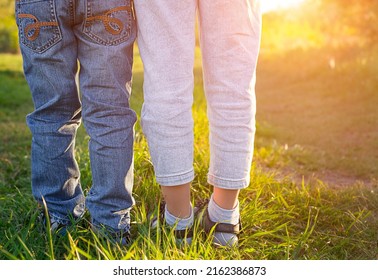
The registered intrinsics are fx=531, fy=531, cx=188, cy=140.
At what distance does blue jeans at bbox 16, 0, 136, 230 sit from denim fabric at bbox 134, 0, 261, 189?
8cm

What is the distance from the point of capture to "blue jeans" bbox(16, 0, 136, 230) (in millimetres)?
1655

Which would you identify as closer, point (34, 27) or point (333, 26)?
point (34, 27)

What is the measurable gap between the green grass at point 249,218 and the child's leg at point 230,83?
26 cm

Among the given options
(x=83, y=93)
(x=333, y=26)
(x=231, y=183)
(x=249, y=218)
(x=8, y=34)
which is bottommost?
(x=8, y=34)

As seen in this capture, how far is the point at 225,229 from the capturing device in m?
1.93

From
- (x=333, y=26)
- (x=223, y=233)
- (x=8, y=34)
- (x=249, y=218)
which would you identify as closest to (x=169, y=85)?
(x=223, y=233)

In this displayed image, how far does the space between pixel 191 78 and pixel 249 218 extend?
2.26 feet

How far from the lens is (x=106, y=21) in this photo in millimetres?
1650

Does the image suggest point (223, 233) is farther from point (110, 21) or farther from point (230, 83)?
point (110, 21)

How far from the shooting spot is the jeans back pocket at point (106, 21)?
1641 mm

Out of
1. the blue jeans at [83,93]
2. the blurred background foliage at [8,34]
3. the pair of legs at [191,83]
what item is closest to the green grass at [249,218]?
the blue jeans at [83,93]

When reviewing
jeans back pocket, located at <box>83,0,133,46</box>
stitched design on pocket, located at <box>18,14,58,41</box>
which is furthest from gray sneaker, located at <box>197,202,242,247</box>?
stitched design on pocket, located at <box>18,14,58,41</box>

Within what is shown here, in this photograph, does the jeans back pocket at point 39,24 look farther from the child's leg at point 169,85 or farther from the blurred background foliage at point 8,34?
the blurred background foliage at point 8,34
